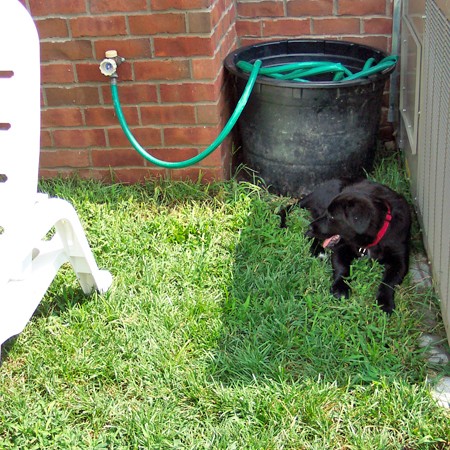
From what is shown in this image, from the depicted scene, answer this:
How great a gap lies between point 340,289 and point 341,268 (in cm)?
13

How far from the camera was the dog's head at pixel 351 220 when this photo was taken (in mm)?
3045

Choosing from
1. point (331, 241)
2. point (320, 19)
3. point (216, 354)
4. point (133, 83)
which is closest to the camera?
point (216, 354)

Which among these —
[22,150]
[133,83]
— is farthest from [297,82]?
[22,150]

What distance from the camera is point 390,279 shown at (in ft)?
10.2

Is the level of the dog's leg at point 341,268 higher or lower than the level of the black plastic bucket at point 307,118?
lower

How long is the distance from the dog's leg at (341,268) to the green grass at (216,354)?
5cm

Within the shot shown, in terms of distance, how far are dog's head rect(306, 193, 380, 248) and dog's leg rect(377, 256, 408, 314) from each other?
0.16m

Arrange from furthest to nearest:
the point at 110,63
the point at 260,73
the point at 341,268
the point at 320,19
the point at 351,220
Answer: the point at 320,19 → the point at 260,73 → the point at 110,63 → the point at 341,268 → the point at 351,220

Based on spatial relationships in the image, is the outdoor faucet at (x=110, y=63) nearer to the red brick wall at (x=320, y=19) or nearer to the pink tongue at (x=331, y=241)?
the red brick wall at (x=320, y=19)

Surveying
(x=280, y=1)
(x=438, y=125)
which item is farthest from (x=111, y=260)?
(x=280, y=1)

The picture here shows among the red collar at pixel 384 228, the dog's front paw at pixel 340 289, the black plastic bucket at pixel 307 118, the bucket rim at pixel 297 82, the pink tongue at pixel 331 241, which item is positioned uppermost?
the bucket rim at pixel 297 82

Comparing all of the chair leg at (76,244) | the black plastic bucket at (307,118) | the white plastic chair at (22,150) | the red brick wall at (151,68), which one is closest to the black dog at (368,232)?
the black plastic bucket at (307,118)

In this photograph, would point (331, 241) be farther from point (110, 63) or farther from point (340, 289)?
point (110, 63)

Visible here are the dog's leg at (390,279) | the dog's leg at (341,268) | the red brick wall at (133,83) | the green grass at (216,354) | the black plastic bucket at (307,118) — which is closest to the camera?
the green grass at (216,354)
